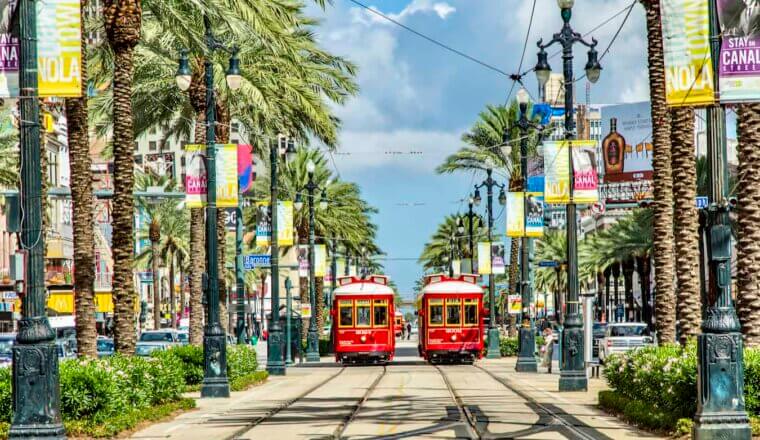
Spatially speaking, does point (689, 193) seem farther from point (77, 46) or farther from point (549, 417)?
point (77, 46)

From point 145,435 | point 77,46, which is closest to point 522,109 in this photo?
point 145,435

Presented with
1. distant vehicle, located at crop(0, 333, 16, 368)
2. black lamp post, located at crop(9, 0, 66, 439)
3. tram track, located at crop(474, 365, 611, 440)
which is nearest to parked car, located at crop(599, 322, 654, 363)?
tram track, located at crop(474, 365, 611, 440)

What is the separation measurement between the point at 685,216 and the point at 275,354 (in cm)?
1962

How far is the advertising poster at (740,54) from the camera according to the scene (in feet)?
50.3

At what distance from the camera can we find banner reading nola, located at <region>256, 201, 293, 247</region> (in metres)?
47.0

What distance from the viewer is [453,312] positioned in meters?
49.9

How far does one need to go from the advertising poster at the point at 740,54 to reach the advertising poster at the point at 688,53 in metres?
0.25

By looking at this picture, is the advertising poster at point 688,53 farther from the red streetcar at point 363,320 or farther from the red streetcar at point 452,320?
the red streetcar at point 363,320

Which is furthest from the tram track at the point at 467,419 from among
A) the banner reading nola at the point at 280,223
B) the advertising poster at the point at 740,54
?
the banner reading nola at the point at 280,223

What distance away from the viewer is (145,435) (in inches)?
749

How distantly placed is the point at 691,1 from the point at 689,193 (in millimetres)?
8961

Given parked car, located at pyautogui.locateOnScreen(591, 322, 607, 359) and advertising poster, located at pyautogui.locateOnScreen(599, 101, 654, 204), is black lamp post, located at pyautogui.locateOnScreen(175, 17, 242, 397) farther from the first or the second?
advertising poster, located at pyautogui.locateOnScreen(599, 101, 654, 204)

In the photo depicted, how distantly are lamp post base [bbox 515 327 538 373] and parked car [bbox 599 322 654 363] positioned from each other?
231 centimetres

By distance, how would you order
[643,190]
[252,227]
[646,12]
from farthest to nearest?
[643,190] → [252,227] → [646,12]
